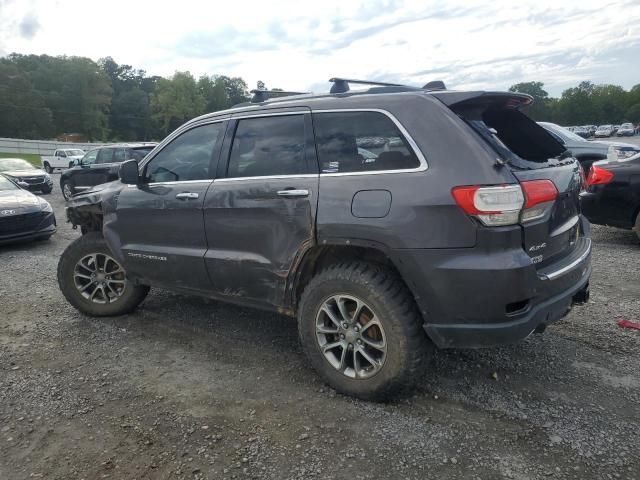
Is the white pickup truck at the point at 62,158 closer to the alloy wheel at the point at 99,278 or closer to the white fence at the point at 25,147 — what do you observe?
the white fence at the point at 25,147

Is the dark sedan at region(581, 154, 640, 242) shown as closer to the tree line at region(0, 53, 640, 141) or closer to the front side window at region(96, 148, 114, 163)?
the front side window at region(96, 148, 114, 163)

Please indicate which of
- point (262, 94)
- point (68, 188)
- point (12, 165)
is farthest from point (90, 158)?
point (262, 94)

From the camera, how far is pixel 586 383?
3344 millimetres

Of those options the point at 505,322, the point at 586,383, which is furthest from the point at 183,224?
the point at 586,383

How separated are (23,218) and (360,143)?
7452mm

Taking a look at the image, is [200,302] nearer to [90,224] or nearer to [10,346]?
[90,224]

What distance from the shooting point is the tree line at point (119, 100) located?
244 feet

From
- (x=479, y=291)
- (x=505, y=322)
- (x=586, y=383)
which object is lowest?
(x=586, y=383)

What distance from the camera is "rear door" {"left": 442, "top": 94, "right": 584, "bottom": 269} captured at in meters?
2.86

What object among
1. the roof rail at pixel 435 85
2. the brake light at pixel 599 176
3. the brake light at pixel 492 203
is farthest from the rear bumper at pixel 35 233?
the brake light at pixel 599 176

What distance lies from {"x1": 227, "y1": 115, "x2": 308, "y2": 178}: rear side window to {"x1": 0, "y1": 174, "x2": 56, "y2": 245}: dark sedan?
20.9 feet

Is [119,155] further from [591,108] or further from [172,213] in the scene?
[591,108]

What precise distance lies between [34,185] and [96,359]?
15.8m

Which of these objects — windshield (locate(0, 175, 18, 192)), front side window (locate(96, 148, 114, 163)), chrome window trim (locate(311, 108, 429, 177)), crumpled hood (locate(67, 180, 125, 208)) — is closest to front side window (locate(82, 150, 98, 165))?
front side window (locate(96, 148, 114, 163))
